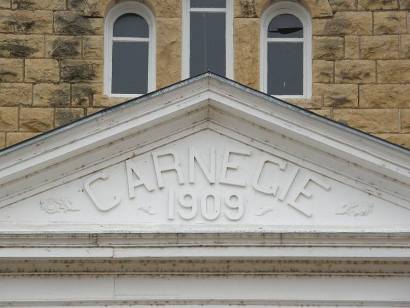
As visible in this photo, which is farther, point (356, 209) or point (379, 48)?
point (379, 48)

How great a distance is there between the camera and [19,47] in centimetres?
1719

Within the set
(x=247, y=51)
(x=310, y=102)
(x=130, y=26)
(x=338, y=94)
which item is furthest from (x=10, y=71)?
(x=338, y=94)

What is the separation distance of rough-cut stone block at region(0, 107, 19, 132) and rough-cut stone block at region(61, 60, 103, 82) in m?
0.64

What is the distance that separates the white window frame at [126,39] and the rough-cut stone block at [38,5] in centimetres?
54

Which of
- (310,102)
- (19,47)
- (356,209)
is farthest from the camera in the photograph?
(19,47)

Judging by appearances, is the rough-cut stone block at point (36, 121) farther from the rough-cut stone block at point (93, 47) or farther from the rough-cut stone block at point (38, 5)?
the rough-cut stone block at point (38, 5)

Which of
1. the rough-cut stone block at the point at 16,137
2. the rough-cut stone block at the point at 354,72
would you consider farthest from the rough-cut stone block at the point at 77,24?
the rough-cut stone block at the point at 354,72

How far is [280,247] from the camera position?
609 inches

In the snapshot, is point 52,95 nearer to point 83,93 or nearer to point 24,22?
point 83,93

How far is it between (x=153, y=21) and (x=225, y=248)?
3.17 meters

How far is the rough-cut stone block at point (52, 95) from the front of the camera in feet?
55.7

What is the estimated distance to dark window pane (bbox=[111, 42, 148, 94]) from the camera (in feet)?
56.7

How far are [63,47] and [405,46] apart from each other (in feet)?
12.0

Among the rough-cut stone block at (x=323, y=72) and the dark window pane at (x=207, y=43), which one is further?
the dark window pane at (x=207, y=43)
